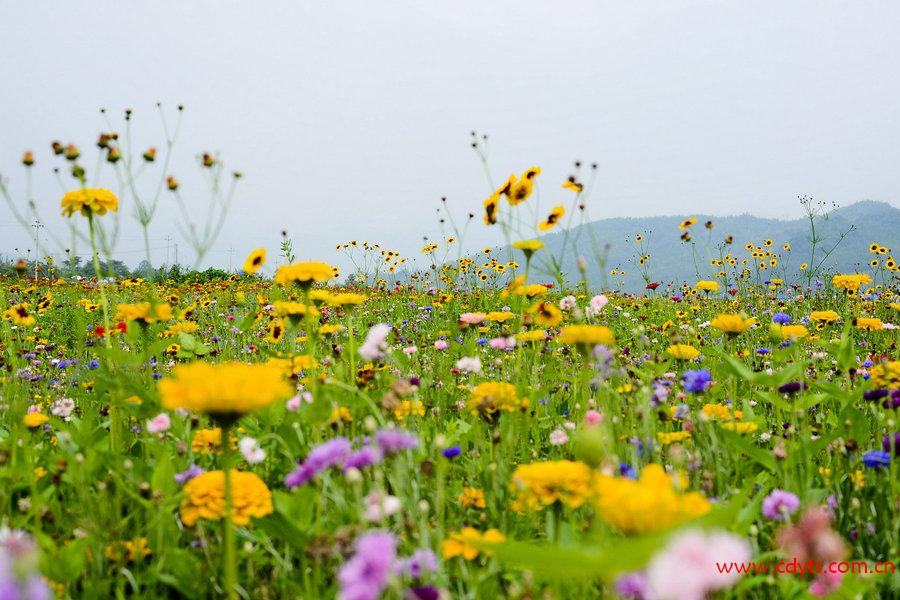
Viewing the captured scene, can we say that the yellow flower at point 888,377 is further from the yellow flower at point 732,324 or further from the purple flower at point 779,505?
the purple flower at point 779,505

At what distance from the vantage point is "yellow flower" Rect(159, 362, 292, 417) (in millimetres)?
914

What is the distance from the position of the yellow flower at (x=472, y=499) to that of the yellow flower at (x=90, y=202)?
1.84 metres

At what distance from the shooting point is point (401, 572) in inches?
40.5

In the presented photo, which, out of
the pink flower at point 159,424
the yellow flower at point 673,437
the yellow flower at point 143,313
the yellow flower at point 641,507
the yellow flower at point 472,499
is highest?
the yellow flower at point 143,313

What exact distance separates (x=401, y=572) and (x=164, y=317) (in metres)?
1.49

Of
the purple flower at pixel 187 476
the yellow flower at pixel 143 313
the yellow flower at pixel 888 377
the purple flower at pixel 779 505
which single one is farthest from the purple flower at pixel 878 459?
the yellow flower at pixel 143 313

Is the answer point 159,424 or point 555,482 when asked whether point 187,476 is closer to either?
point 159,424

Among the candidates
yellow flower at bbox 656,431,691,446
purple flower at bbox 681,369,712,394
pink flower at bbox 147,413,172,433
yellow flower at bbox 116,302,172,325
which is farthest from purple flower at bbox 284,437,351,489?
purple flower at bbox 681,369,712,394

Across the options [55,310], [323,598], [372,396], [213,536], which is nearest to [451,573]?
[323,598]

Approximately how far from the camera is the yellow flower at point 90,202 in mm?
2291

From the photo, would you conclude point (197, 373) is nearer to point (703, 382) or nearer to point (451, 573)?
point (451, 573)

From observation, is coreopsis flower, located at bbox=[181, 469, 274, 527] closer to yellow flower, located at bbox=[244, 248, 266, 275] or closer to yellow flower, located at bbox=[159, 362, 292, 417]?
yellow flower, located at bbox=[159, 362, 292, 417]

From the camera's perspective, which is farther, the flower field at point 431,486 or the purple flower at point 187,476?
the purple flower at point 187,476

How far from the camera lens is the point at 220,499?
1.39m
